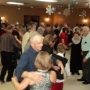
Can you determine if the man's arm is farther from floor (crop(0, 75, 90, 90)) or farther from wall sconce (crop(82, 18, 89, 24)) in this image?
wall sconce (crop(82, 18, 89, 24))

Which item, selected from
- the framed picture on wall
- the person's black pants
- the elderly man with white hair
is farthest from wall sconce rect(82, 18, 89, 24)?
the person's black pants

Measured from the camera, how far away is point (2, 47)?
7664mm

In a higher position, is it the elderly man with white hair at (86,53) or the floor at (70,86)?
the elderly man with white hair at (86,53)

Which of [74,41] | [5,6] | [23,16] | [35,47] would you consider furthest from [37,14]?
[35,47]

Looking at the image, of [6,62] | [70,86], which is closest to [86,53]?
[70,86]

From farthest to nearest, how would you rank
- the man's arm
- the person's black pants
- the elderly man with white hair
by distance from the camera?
the person's black pants → the elderly man with white hair → the man's arm

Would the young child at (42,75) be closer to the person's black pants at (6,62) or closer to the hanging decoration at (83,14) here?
the person's black pants at (6,62)

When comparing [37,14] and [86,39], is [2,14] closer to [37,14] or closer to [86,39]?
[37,14]

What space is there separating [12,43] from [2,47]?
0.26 metres

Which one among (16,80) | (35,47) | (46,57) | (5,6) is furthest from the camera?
(5,6)

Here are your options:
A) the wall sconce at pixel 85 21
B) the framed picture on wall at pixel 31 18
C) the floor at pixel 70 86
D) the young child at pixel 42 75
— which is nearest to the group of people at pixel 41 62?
the young child at pixel 42 75

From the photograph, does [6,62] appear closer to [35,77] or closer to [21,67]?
[21,67]

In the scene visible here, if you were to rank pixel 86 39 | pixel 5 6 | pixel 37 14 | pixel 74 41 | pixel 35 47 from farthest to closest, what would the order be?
pixel 37 14
pixel 5 6
pixel 74 41
pixel 86 39
pixel 35 47

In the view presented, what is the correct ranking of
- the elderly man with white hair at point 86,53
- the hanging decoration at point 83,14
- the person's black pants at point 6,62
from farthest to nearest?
the hanging decoration at point 83,14 < the person's black pants at point 6,62 < the elderly man with white hair at point 86,53
